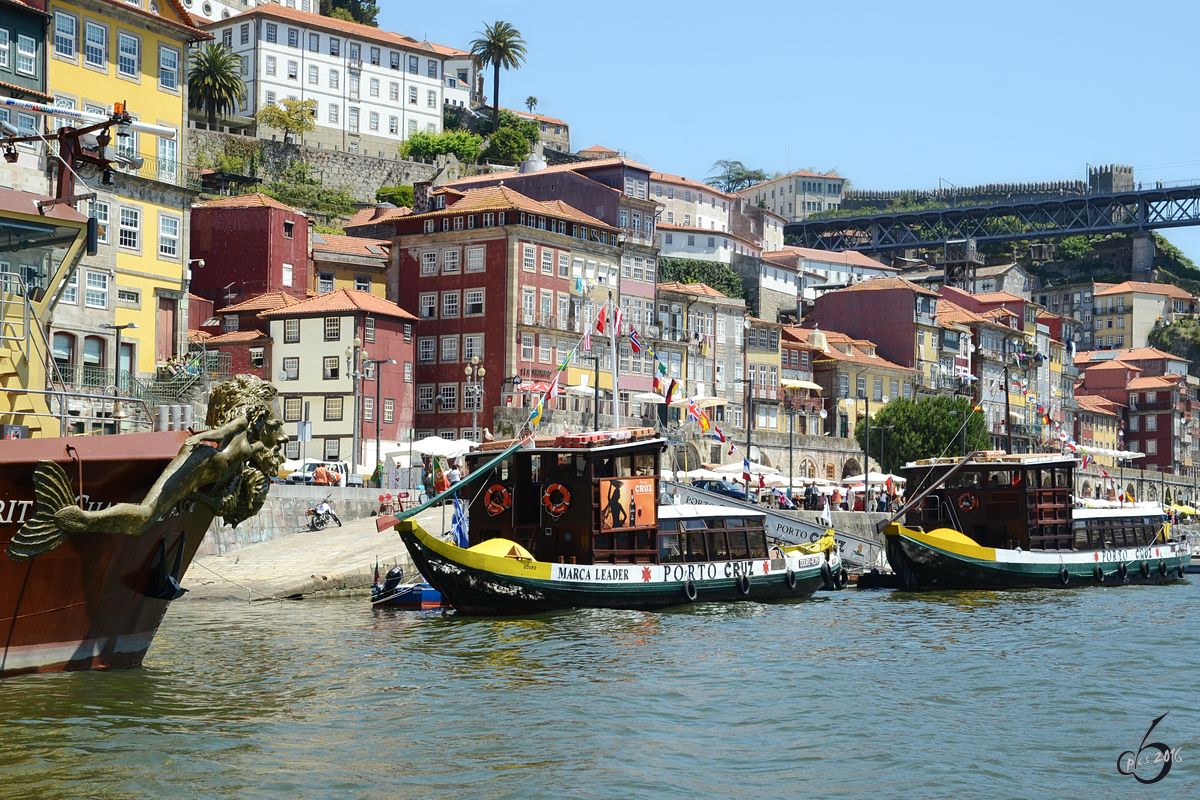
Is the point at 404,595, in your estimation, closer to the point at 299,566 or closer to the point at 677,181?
the point at 299,566

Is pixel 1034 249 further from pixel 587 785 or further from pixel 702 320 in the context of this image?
pixel 587 785

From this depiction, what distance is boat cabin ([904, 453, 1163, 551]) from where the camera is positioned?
49.8 meters

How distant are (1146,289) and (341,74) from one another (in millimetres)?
81764

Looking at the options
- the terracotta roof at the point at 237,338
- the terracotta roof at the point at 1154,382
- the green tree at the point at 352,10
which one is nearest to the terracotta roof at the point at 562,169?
the terracotta roof at the point at 237,338

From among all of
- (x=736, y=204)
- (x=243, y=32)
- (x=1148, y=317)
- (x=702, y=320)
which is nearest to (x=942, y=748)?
(x=702, y=320)

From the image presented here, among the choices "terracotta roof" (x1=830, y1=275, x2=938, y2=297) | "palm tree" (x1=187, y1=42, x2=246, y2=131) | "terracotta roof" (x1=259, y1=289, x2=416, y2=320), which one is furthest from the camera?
"terracotta roof" (x1=830, y1=275, x2=938, y2=297)

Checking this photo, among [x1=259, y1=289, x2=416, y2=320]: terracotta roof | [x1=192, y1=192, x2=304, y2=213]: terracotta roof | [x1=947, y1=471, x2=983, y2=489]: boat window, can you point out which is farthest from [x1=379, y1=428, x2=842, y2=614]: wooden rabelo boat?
[x1=192, y1=192, x2=304, y2=213]: terracotta roof

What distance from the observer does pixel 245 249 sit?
7831 centimetres

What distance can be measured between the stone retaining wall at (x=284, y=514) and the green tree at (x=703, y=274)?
56.4 m

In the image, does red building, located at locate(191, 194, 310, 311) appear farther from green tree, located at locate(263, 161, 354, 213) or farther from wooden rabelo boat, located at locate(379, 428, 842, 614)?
wooden rabelo boat, located at locate(379, 428, 842, 614)

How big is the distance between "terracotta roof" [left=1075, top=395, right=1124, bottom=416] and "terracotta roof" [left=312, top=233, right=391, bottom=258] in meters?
68.3

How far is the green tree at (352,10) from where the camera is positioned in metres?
136

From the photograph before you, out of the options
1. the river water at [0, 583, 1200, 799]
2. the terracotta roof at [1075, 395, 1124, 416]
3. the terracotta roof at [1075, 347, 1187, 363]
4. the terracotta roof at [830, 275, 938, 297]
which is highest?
the terracotta roof at [830, 275, 938, 297]

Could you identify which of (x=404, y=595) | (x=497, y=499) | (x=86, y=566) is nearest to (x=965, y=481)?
(x=497, y=499)
